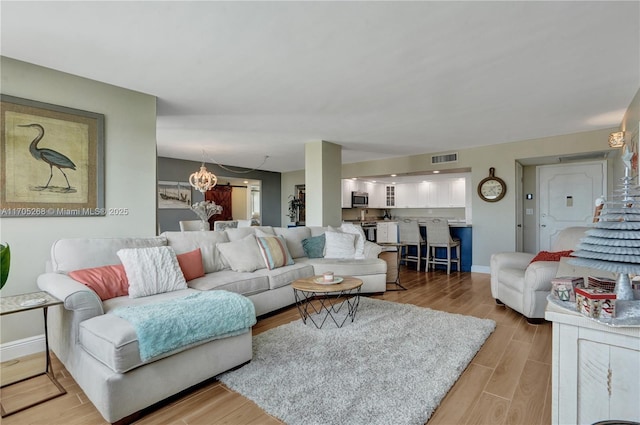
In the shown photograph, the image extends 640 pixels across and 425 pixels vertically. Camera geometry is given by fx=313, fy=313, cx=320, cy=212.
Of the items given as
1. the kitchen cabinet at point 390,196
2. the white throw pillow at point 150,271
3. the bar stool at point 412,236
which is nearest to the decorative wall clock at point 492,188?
the bar stool at point 412,236

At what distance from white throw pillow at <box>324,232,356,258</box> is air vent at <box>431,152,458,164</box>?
2.80 m

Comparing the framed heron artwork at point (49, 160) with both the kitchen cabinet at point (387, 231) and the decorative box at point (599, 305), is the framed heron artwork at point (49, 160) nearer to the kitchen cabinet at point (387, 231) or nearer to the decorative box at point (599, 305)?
the decorative box at point (599, 305)

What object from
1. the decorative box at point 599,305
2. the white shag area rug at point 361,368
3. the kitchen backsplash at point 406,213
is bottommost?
the white shag area rug at point 361,368

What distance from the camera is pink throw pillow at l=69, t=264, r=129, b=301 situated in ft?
7.58

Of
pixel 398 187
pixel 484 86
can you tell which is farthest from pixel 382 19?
pixel 398 187

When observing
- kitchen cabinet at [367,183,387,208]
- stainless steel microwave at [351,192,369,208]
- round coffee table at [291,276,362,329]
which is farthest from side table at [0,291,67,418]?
kitchen cabinet at [367,183,387,208]

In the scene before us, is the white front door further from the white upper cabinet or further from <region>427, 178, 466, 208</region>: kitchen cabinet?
<region>427, 178, 466, 208</region>: kitchen cabinet

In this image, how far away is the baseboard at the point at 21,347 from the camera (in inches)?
94.2

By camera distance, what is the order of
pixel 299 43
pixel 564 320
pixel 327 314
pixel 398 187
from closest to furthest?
pixel 564 320 → pixel 299 43 → pixel 327 314 → pixel 398 187

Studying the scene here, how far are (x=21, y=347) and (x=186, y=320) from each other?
5.64 ft

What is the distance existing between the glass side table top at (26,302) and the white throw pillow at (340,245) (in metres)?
3.14

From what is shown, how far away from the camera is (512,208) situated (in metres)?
5.40

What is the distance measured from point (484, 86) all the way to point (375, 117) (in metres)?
1.33

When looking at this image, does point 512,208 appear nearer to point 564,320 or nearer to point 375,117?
point 375,117
